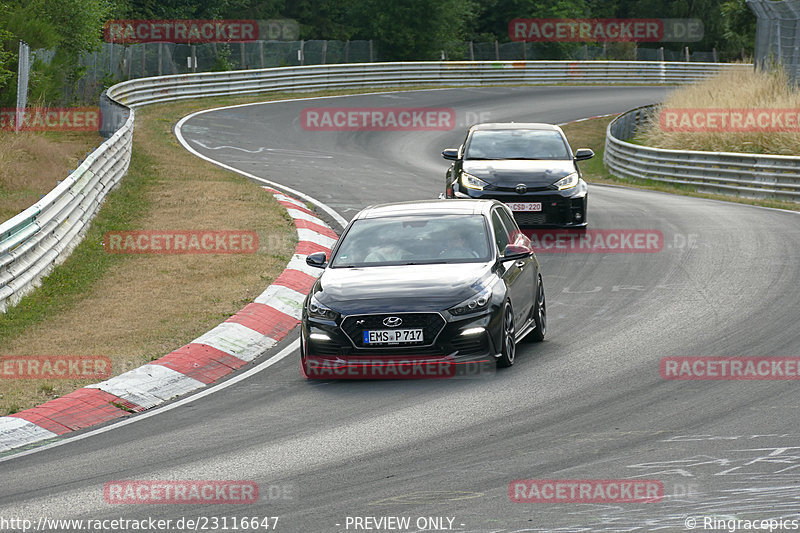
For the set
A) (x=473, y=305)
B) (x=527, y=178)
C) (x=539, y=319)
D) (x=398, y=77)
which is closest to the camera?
(x=473, y=305)

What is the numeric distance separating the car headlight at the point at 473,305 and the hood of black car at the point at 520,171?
7535 millimetres

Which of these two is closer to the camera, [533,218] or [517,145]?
[533,218]

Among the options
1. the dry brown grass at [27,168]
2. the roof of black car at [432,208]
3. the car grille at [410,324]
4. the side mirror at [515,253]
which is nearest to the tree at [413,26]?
the dry brown grass at [27,168]

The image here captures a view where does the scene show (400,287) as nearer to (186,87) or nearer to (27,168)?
(27,168)

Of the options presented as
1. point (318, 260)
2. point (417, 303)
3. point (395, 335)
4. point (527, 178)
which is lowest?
point (395, 335)

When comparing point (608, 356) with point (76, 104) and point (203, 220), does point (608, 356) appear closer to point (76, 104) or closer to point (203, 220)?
point (203, 220)

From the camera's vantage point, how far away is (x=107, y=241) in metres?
17.4

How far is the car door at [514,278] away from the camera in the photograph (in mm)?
10641

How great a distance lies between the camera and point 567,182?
17609 millimetres

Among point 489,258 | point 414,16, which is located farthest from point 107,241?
point 414,16

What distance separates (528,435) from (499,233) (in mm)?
3840

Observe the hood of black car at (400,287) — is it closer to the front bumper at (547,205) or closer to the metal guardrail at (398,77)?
the front bumper at (547,205)

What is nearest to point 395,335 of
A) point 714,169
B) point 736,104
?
point 714,169

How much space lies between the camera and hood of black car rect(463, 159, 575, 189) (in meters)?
17.5
